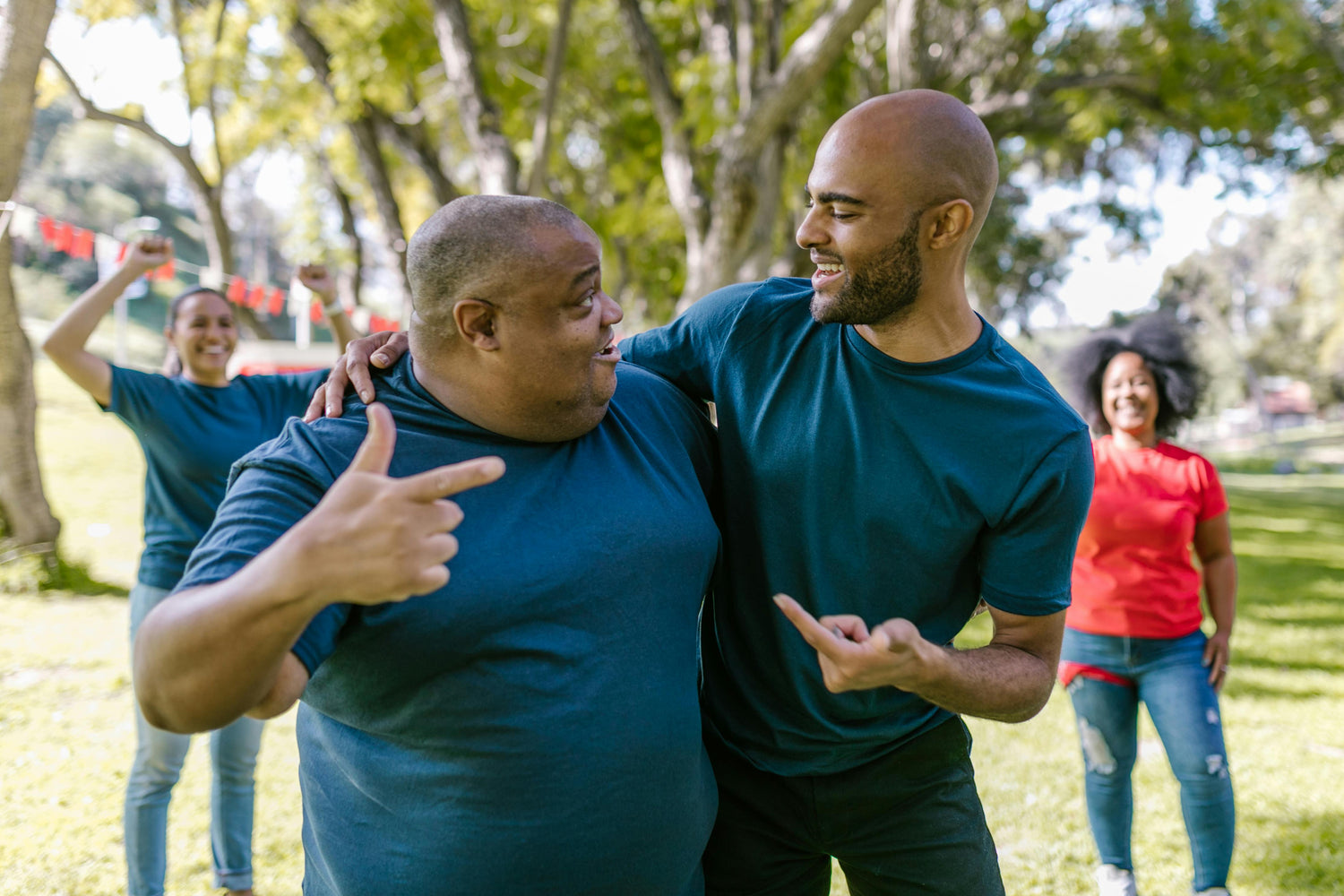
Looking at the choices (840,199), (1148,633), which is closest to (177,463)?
(840,199)

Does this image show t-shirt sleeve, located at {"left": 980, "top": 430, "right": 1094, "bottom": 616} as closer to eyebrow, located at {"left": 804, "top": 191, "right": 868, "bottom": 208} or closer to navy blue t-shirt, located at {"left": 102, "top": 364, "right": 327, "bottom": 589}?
eyebrow, located at {"left": 804, "top": 191, "right": 868, "bottom": 208}

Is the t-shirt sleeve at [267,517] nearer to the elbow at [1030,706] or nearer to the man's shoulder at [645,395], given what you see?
the man's shoulder at [645,395]

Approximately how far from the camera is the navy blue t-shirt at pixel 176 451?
3.89 metres

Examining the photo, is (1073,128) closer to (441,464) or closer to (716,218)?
(716,218)

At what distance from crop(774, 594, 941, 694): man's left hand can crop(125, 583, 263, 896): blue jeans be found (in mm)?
2711

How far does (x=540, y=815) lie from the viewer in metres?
1.83

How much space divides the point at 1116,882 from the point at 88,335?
15.4ft

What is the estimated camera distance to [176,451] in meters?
4.00

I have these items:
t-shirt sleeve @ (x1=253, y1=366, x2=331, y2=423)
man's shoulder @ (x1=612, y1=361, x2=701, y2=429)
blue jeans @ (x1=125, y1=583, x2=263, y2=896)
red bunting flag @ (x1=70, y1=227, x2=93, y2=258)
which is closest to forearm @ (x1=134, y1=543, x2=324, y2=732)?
man's shoulder @ (x1=612, y1=361, x2=701, y2=429)

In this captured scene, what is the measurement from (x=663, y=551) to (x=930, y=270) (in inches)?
35.1

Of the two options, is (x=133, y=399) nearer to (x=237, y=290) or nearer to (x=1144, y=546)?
(x=1144, y=546)

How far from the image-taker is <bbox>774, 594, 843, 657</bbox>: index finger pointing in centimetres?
174

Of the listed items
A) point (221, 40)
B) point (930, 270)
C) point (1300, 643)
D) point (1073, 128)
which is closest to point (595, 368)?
point (930, 270)

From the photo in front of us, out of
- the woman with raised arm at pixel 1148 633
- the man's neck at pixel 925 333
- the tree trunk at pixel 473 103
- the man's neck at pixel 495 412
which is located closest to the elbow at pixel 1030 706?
the man's neck at pixel 925 333
